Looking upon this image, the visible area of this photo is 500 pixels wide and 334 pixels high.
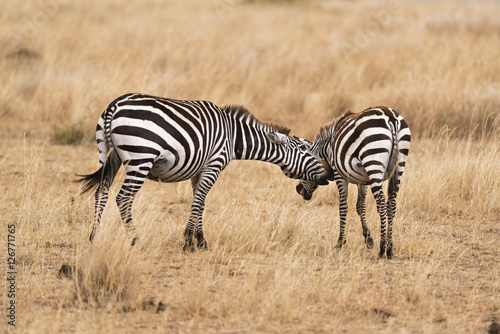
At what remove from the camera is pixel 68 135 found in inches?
427

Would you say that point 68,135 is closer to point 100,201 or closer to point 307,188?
point 100,201

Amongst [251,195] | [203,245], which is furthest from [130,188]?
[251,195]

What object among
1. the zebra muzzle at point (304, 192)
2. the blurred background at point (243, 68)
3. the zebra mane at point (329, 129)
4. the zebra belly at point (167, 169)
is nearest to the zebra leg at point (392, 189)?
the zebra mane at point (329, 129)

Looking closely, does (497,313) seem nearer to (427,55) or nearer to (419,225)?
(419,225)

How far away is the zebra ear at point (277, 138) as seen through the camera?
267 inches

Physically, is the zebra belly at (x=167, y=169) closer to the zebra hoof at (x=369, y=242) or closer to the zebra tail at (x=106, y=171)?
the zebra tail at (x=106, y=171)

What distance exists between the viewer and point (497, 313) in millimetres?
4844

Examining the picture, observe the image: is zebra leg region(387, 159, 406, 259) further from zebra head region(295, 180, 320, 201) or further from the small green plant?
the small green plant

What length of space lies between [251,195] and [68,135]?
4.06 metres

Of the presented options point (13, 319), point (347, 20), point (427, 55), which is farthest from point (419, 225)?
point (347, 20)

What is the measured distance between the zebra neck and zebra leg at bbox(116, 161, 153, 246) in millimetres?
1327

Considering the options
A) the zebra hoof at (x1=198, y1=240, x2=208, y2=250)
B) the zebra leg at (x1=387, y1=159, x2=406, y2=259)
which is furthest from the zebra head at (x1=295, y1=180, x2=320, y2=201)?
the zebra hoof at (x1=198, y1=240, x2=208, y2=250)

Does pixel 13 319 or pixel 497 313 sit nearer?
pixel 13 319

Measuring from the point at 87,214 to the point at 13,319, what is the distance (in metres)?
3.03
